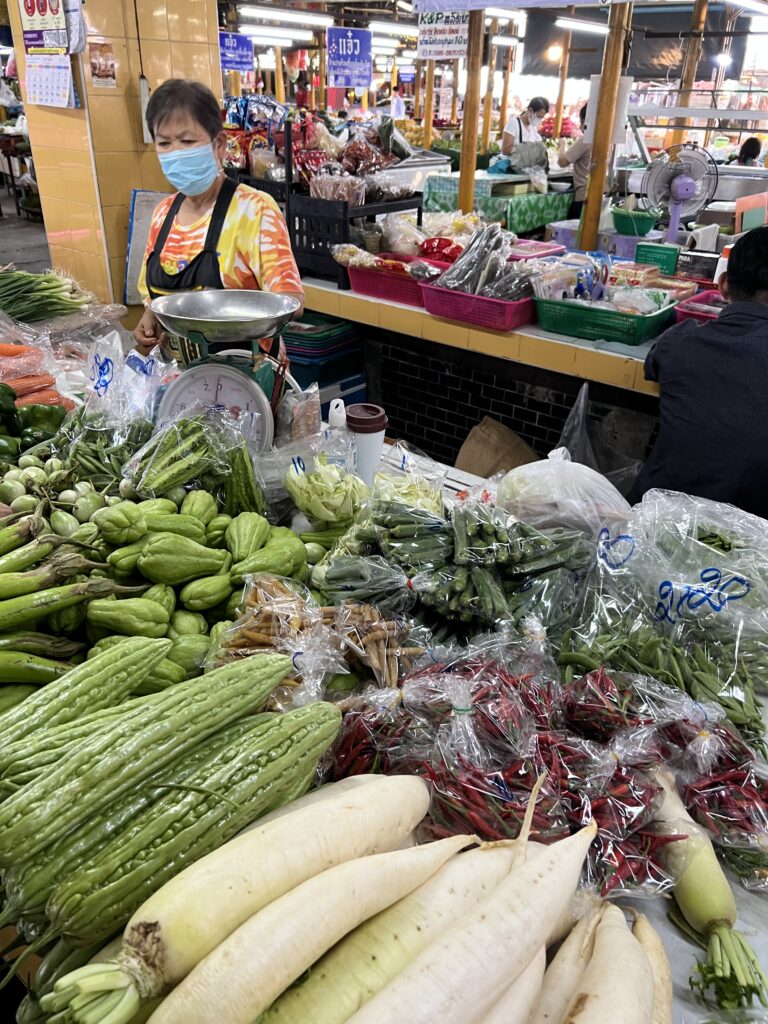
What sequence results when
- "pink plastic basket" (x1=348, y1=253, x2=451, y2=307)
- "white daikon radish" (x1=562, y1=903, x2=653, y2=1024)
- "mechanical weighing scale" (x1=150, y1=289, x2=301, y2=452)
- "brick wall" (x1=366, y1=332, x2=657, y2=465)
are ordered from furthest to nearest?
1. "pink plastic basket" (x1=348, y1=253, x2=451, y2=307)
2. "brick wall" (x1=366, y1=332, x2=657, y2=465)
3. "mechanical weighing scale" (x1=150, y1=289, x2=301, y2=452)
4. "white daikon radish" (x1=562, y1=903, x2=653, y2=1024)

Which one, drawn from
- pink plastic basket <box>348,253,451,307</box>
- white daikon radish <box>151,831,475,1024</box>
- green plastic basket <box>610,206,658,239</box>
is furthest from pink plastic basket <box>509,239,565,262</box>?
white daikon radish <box>151,831,475,1024</box>

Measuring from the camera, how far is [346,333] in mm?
5203

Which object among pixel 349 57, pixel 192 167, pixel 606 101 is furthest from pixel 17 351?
pixel 349 57

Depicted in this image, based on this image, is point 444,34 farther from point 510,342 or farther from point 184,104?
point 184,104

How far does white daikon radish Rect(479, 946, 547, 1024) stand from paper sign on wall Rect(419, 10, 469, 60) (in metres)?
6.88

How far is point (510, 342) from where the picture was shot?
165 inches

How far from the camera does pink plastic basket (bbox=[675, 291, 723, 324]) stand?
12.6 ft

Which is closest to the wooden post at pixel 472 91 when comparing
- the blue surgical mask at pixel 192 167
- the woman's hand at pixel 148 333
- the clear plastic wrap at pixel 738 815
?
the blue surgical mask at pixel 192 167

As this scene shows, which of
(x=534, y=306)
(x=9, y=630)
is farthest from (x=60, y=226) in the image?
(x=9, y=630)

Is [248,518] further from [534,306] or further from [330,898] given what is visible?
[534,306]

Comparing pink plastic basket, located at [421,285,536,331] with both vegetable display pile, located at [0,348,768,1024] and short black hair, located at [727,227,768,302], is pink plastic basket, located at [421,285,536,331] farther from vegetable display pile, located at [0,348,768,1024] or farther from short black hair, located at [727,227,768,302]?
vegetable display pile, located at [0,348,768,1024]

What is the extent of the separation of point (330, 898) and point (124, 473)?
150 cm

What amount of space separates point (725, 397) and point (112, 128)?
472 centimetres

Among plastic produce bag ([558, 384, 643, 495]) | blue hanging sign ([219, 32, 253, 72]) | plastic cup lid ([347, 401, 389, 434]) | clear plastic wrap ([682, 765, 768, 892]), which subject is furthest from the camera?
blue hanging sign ([219, 32, 253, 72])
